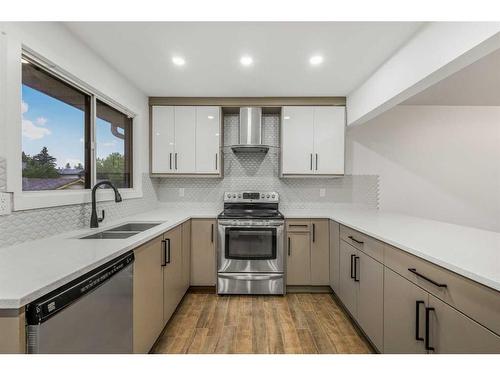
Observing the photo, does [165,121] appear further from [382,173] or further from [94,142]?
[382,173]

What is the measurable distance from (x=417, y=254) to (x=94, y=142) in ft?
8.24

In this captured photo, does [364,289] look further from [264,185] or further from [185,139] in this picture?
[185,139]

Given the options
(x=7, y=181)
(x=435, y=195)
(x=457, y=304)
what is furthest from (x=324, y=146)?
(x=7, y=181)

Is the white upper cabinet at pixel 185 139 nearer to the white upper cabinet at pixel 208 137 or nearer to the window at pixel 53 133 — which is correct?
the white upper cabinet at pixel 208 137

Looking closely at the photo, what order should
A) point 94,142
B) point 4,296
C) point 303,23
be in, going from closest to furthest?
point 4,296
point 303,23
point 94,142

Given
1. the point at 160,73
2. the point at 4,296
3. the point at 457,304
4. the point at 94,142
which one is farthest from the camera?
the point at 160,73

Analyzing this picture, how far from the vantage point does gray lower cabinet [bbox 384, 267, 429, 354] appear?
1.26 m

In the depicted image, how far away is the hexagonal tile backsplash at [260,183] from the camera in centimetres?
343

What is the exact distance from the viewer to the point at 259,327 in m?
2.17

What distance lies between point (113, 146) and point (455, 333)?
3.00 meters

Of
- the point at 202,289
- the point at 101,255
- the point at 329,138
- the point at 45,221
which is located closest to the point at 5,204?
the point at 45,221

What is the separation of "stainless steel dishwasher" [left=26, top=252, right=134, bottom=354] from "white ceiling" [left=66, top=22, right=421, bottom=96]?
1581 millimetres

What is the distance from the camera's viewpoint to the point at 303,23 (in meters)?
1.67

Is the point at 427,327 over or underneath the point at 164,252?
underneath
